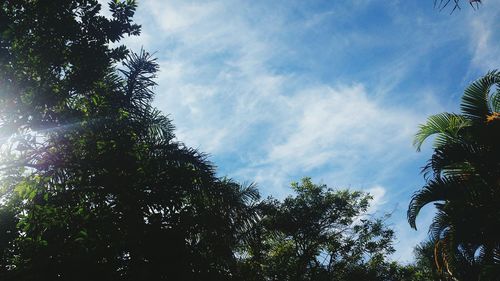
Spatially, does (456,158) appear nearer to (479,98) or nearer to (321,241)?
(479,98)

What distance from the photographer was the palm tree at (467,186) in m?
5.39

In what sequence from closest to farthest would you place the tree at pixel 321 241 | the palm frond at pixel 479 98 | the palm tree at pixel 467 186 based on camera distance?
the palm tree at pixel 467 186 < the palm frond at pixel 479 98 < the tree at pixel 321 241

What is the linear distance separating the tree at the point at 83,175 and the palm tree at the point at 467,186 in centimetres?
406

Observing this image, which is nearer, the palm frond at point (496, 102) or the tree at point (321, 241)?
the palm frond at point (496, 102)

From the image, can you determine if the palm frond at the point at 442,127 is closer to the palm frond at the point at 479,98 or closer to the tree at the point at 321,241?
the palm frond at the point at 479,98

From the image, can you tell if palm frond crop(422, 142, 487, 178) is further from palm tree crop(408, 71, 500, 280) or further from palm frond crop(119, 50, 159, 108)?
palm frond crop(119, 50, 159, 108)

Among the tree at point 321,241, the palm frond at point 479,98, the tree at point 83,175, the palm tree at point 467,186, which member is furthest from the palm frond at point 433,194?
the tree at point 321,241

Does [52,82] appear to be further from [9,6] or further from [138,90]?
[138,90]

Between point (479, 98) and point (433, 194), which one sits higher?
point (479, 98)

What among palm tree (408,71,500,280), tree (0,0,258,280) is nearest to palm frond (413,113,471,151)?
palm tree (408,71,500,280)

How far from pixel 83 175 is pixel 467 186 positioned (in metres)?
6.56

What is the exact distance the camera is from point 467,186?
5.66m

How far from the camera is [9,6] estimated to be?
6.31m

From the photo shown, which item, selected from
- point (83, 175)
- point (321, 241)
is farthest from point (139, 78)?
point (321, 241)
